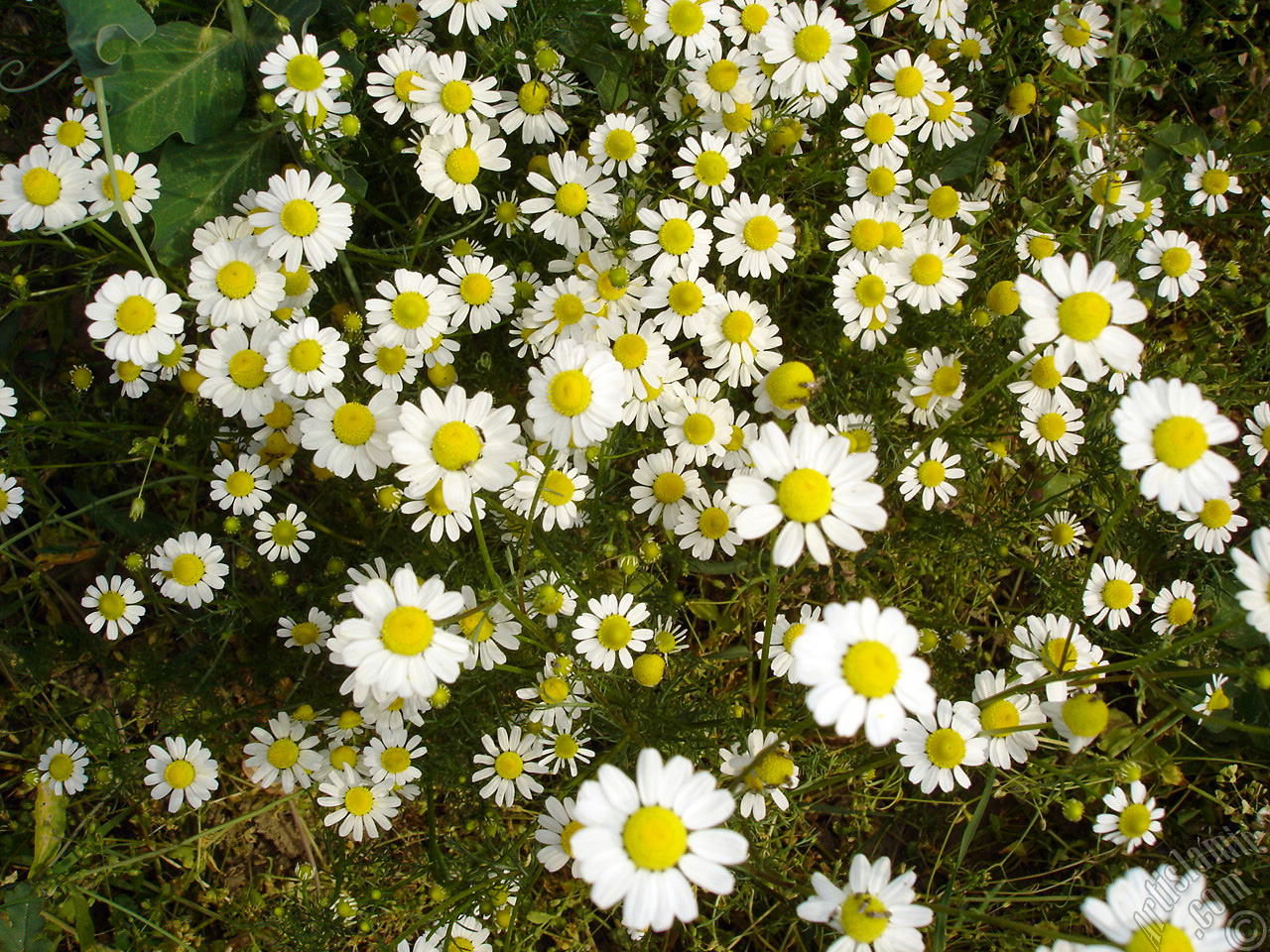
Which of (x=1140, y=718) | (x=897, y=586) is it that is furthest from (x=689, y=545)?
(x=1140, y=718)

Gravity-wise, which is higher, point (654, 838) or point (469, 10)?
point (469, 10)

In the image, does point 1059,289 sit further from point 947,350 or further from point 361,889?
point 361,889

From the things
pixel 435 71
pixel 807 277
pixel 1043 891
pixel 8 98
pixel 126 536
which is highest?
pixel 8 98

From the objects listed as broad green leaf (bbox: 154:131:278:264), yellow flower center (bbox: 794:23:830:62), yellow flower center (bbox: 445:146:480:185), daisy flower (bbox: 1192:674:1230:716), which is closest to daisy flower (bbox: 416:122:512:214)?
yellow flower center (bbox: 445:146:480:185)

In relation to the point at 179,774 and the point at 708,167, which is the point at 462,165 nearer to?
the point at 708,167

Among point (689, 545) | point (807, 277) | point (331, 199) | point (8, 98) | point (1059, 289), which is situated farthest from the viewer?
point (8, 98)

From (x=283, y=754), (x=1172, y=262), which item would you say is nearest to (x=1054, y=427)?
(x=1172, y=262)

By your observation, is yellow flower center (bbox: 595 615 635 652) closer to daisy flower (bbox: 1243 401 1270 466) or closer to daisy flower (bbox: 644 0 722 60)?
daisy flower (bbox: 644 0 722 60)
